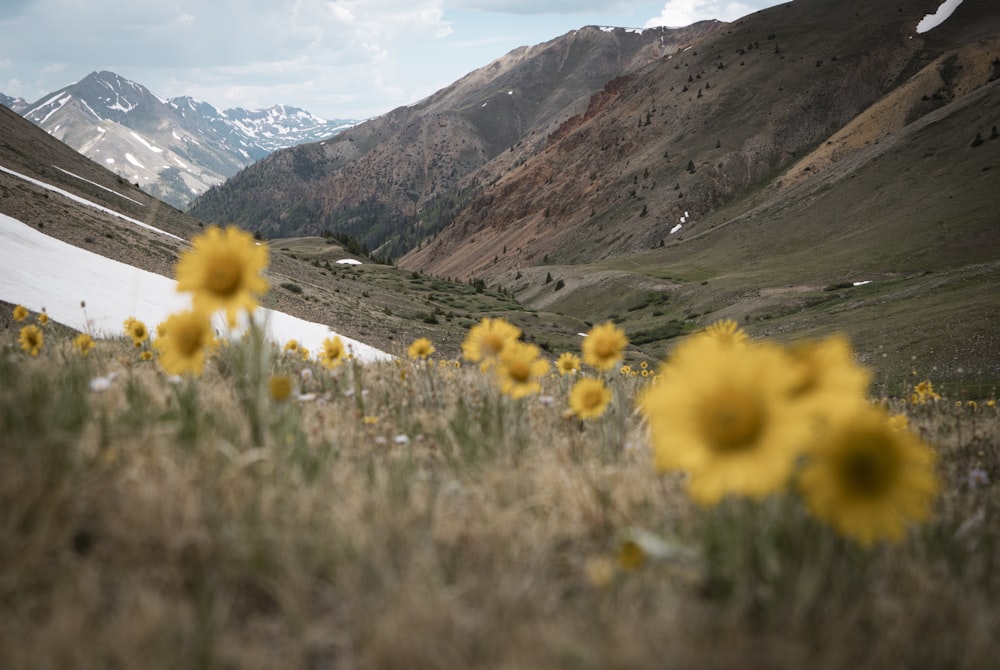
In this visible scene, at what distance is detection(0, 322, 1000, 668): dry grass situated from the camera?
1.45m

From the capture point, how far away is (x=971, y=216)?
37.9m

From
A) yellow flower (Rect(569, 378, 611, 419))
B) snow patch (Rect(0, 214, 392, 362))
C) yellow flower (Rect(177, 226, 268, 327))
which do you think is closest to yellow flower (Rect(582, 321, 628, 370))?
yellow flower (Rect(569, 378, 611, 419))

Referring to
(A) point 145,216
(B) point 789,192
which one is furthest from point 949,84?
(A) point 145,216

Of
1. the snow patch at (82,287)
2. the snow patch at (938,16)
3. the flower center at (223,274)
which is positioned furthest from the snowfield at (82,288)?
the snow patch at (938,16)

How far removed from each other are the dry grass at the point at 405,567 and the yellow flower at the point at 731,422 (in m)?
0.29

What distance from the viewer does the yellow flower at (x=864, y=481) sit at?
1547 mm

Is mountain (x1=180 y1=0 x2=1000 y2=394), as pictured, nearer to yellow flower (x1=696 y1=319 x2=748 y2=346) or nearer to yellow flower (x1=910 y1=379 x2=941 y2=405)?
yellow flower (x1=910 y1=379 x2=941 y2=405)

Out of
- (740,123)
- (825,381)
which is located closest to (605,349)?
(825,381)

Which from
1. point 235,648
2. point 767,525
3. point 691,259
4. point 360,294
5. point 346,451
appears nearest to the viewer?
point 235,648

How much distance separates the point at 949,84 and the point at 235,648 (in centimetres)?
8919

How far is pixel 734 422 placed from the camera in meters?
1.62

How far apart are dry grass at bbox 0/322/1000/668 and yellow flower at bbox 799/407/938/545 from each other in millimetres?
204

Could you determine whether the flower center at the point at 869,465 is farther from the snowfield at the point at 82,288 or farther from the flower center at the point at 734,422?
the snowfield at the point at 82,288

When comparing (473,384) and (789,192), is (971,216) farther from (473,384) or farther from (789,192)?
(473,384)
